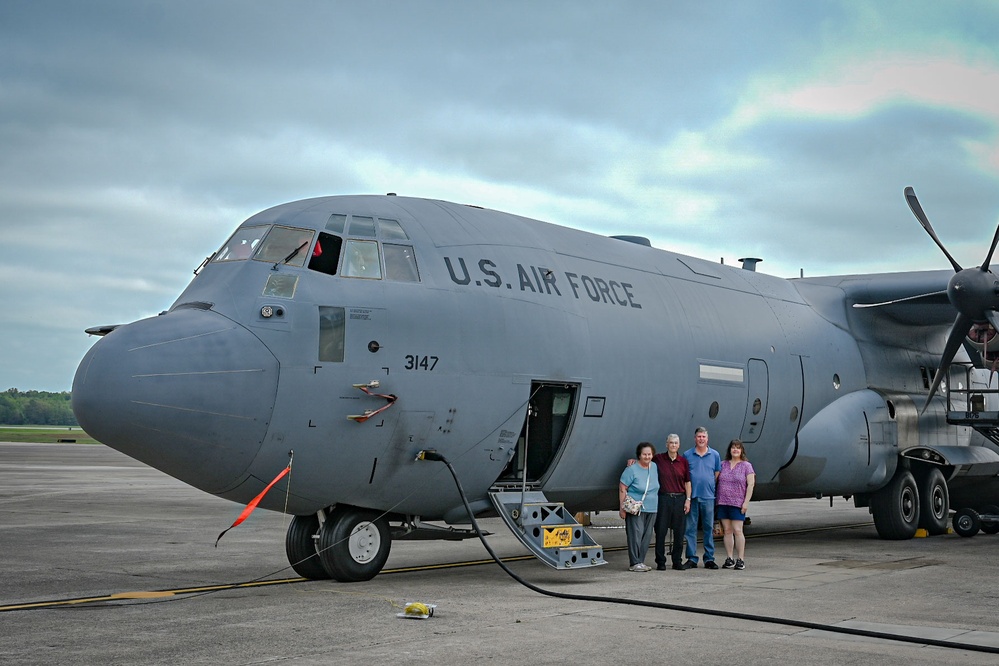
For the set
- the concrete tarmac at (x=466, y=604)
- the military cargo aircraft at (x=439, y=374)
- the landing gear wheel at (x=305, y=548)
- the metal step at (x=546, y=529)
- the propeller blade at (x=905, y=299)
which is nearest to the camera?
the concrete tarmac at (x=466, y=604)

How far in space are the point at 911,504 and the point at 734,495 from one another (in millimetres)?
6778

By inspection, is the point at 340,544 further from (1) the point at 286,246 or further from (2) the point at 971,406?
(2) the point at 971,406

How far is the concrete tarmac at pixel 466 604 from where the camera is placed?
25.3 ft

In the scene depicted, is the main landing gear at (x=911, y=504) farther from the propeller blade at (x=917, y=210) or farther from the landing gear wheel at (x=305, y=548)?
the landing gear wheel at (x=305, y=548)

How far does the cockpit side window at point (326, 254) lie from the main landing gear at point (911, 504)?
469 inches

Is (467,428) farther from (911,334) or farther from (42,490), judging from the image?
(42,490)

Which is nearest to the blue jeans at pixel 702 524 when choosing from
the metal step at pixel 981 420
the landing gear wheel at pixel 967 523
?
the metal step at pixel 981 420

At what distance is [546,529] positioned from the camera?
39.5 feet

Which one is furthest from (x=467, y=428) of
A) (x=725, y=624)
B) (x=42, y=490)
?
(x=42, y=490)

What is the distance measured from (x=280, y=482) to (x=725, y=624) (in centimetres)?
461

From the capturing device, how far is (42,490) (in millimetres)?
29234

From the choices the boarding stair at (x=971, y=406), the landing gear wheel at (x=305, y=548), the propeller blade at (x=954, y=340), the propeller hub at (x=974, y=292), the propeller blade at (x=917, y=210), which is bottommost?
the landing gear wheel at (x=305, y=548)

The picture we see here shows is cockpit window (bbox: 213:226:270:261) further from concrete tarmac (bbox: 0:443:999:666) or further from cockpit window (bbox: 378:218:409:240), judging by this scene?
concrete tarmac (bbox: 0:443:999:666)

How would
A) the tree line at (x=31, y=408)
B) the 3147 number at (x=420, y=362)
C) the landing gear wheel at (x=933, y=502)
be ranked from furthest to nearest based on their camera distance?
1. the tree line at (x=31, y=408)
2. the landing gear wheel at (x=933, y=502)
3. the 3147 number at (x=420, y=362)
